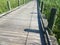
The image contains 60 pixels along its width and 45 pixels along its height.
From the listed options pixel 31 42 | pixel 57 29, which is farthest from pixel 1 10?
pixel 31 42

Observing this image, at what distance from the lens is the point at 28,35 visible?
622 centimetres

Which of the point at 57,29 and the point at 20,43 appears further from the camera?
the point at 57,29

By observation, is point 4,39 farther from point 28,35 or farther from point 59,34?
point 59,34

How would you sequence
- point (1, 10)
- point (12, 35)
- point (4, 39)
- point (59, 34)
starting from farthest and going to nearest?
point (1, 10) → point (59, 34) → point (12, 35) → point (4, 39)

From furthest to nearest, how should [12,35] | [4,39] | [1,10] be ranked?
[1,10] → [12,35] → [4,39]

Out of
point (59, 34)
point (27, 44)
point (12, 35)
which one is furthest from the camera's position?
point (59, 34)

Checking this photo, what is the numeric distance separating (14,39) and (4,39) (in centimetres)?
31

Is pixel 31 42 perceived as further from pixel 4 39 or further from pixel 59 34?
pixel 59 34

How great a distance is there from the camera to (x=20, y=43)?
17.5 ft

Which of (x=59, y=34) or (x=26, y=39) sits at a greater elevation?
(x=26, y=39)

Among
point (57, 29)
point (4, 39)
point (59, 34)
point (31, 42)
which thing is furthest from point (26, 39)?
point (57, 29)

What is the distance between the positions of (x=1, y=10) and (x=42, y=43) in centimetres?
1134

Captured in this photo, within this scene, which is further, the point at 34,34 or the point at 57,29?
the point at 57,29

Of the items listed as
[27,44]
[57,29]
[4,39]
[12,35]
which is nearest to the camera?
[27,44]
